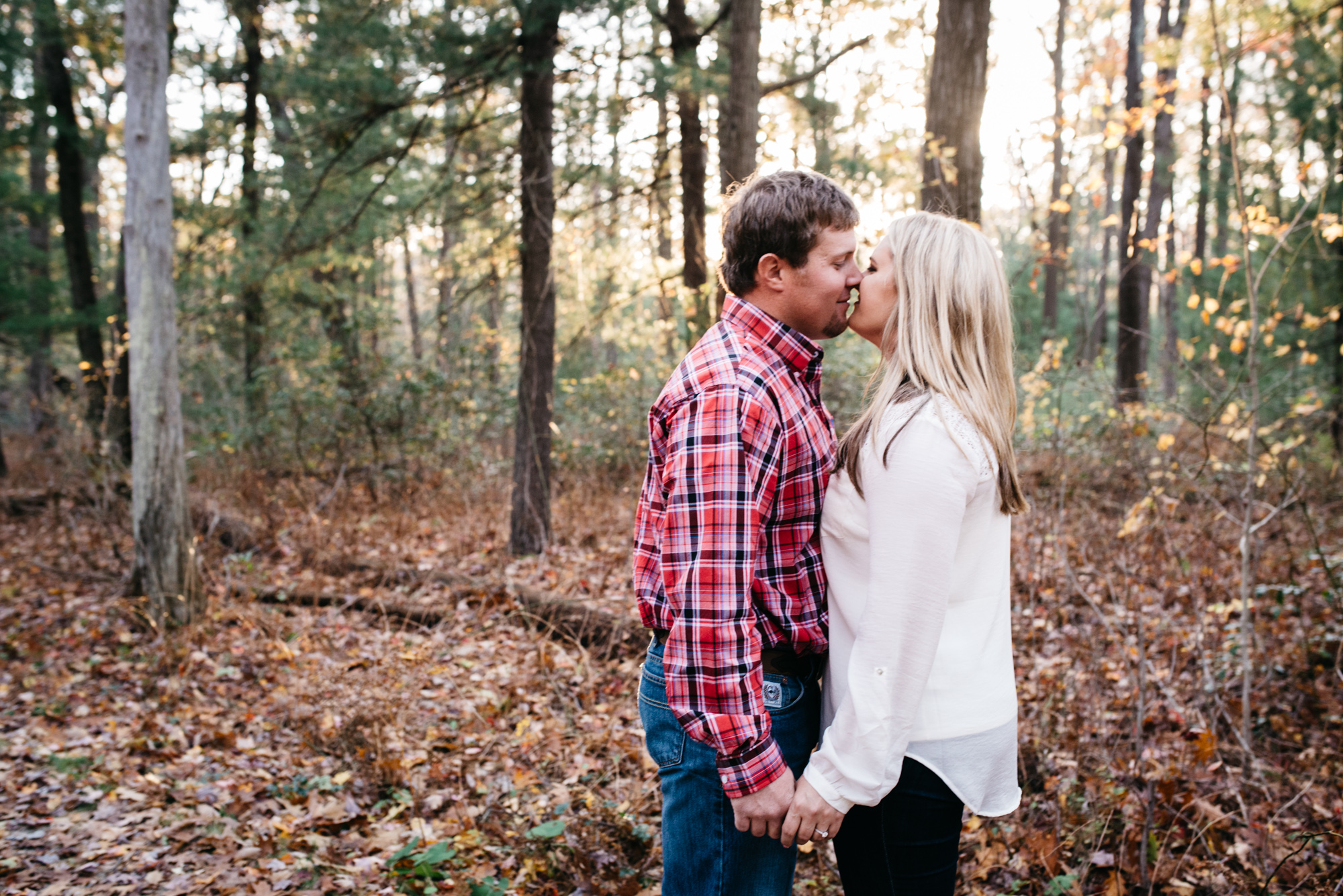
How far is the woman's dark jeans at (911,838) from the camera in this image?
5.34ft

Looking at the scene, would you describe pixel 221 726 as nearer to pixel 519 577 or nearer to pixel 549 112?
pixel 519 577

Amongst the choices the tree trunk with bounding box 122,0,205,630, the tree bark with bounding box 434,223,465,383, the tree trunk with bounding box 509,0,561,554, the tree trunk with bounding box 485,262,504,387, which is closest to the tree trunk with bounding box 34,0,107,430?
the tree bark with bounding box 434,223,465,383

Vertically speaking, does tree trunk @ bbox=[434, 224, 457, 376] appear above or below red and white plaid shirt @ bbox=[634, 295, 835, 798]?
above

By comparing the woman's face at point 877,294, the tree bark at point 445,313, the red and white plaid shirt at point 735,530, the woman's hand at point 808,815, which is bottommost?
the woman's hand at point 808,815

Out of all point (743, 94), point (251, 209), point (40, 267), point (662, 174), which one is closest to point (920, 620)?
point (743, 94)

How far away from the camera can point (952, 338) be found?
1689 millimetres

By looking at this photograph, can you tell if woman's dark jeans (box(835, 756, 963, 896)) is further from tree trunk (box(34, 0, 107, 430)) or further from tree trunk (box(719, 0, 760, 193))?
tree trunk (box(34, 0, 107, 430))

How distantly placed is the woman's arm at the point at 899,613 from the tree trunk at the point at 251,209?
9.54 m

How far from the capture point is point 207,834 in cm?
354

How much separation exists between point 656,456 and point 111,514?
857cm

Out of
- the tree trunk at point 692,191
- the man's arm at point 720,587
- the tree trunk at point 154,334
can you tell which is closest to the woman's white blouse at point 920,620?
the man's arm at point 720,587

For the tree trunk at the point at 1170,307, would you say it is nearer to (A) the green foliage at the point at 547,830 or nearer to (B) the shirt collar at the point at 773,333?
(A) the green foliage at the point at 547,830

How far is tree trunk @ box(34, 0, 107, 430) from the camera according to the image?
40.1 feet

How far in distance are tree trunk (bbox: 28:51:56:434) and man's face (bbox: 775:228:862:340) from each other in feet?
36.2
